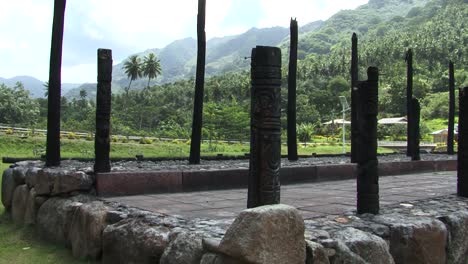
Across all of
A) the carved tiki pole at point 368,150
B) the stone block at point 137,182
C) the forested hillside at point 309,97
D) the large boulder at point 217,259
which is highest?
the forested hillside at point 309,97

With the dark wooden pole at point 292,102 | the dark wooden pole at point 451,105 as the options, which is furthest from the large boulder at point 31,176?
the dark wooden pole at point 451,105

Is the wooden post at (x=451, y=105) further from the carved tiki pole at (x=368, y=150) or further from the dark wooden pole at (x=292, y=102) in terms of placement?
the carved tiki pole at (x=368, y=150)

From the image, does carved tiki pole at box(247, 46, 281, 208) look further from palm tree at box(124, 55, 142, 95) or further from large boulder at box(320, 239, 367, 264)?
palm tree at box(124, 55, 142, 95)

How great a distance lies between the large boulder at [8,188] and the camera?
747cm

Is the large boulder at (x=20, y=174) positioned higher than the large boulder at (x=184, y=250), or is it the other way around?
the large boulder at (x=20, y=174)

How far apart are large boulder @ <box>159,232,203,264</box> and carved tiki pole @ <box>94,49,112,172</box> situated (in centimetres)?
294

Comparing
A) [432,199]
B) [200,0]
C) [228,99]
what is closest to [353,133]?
[200,0]

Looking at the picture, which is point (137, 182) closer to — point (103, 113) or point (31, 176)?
point (103, 113)

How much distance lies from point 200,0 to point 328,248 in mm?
7847

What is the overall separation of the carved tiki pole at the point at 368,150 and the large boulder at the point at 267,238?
66.9 inches

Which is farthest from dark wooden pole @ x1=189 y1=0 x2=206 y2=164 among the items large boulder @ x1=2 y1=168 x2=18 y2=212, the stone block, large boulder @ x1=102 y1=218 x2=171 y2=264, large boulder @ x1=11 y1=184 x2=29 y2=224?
large boulder @ x1=102 y1=218 x2=171 y2=264

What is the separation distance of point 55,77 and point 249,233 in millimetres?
5601

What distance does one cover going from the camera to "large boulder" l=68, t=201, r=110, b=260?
4.81 metres

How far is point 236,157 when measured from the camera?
12.7 metres
